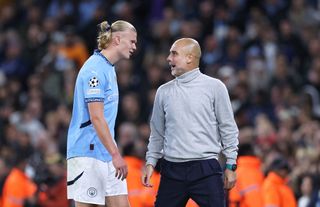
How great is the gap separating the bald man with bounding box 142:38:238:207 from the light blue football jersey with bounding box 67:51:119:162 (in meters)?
0.51

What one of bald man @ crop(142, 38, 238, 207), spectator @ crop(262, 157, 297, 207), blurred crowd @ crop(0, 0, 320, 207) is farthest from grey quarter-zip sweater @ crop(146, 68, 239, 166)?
blurred crowd @ crop(0, 0, 320, 207)

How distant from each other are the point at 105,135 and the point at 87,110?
0.37m

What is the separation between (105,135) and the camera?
892 cm

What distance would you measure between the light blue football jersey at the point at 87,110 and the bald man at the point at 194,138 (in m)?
0.51

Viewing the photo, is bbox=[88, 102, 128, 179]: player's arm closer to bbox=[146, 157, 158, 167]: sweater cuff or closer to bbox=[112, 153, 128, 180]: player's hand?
bbox=[112, 153, 128, 180]: player's hand

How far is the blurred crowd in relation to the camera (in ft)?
52.4

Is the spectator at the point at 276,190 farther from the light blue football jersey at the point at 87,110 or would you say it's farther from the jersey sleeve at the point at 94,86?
the jersey sleeve at the point at 94,86

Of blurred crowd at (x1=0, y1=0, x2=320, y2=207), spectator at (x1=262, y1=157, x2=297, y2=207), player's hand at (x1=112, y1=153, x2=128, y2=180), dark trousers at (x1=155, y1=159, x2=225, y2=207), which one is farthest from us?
blurred crowd at (x1=0, y1=0, x2=320, y2=207)

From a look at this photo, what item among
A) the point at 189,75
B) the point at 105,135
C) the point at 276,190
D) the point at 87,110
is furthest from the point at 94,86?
the point at 276,190

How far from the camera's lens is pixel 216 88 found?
9.35 meters

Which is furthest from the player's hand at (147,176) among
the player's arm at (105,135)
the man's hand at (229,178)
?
the man's hand at (229,178)

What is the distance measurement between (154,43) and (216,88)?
1011cm

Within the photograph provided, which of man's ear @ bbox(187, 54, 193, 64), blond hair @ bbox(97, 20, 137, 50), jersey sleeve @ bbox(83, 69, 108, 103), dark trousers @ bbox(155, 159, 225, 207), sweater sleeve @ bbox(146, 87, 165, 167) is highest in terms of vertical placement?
blond hair @ bbox(97, 20, 137, 50)

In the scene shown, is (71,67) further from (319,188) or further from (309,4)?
(319,188)
